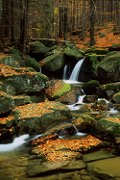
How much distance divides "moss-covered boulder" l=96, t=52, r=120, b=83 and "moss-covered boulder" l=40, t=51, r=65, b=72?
3286 millimetres

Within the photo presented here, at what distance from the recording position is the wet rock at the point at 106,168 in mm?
8297

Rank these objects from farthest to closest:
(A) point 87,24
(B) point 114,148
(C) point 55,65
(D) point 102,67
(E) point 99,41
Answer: (A) point 87,24
(E) point 99,41
(C) point 55,65
(D) point 102,67
(B) point 114,148

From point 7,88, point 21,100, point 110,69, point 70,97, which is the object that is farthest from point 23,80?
point 110,69

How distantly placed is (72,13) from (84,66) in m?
22.6

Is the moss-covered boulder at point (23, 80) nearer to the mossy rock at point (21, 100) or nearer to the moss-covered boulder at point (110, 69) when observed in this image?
the mossy rock at point (21, 100)

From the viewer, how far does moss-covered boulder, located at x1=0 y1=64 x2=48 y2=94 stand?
15.4 m

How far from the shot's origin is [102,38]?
32.1 m

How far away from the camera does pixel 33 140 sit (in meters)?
11.5

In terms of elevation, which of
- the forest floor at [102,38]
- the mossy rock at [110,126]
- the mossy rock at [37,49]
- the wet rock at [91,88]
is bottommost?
the mossy rock at [110,126]

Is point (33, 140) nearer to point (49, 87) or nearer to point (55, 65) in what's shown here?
point (49, 87)

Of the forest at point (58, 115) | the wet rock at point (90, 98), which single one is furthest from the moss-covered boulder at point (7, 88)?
the wet rock at point (90, 98)

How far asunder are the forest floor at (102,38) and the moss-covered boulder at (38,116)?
15910mm

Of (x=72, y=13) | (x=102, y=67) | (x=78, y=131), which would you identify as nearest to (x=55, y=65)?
(x=102, y=67)

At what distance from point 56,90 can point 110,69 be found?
161 inches
